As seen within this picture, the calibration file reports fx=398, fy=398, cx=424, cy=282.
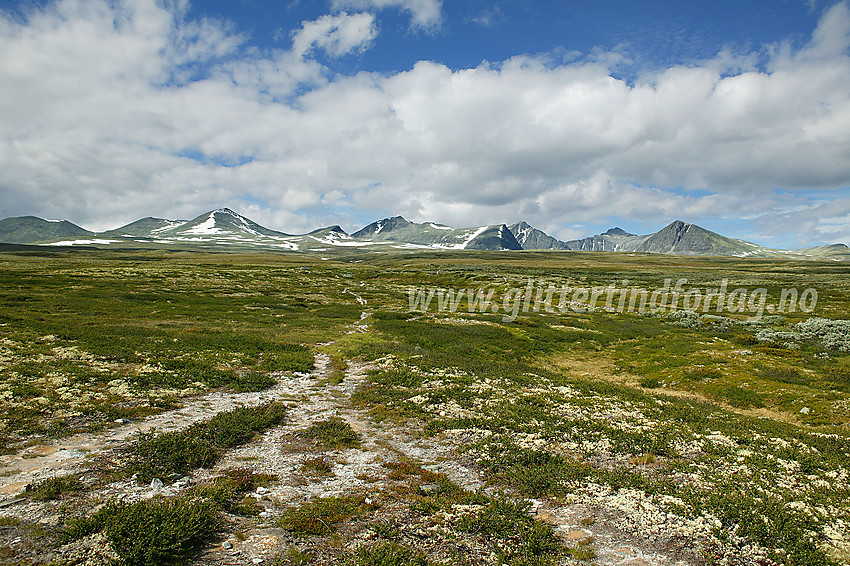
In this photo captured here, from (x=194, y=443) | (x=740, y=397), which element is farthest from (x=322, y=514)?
(x=740, y=397)

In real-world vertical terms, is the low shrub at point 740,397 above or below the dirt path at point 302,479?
above

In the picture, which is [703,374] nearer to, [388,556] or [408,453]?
[408,453]

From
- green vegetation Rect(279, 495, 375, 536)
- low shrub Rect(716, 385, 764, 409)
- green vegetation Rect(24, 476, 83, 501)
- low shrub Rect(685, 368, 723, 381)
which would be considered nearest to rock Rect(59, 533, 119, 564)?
green vegetation Rect(24, 476, 83, 501)

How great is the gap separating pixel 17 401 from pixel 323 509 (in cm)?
1599

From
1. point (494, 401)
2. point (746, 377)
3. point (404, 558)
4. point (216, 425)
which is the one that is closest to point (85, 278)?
point (216, 425)

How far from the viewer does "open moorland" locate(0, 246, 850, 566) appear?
1013cm

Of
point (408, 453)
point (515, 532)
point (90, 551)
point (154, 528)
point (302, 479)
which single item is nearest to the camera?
point (90, 551)

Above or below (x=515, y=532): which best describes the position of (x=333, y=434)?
below

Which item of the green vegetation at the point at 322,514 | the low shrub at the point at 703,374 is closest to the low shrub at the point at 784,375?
the low shrub at the point at 703,374

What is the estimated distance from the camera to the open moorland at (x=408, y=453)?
1013cm

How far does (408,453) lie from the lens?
53.3 ft

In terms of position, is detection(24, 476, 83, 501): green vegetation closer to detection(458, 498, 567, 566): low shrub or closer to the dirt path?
the dirt path

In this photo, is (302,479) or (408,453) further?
(408,453)

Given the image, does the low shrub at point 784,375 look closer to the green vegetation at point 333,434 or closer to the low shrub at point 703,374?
the low shrub at point 703,374
